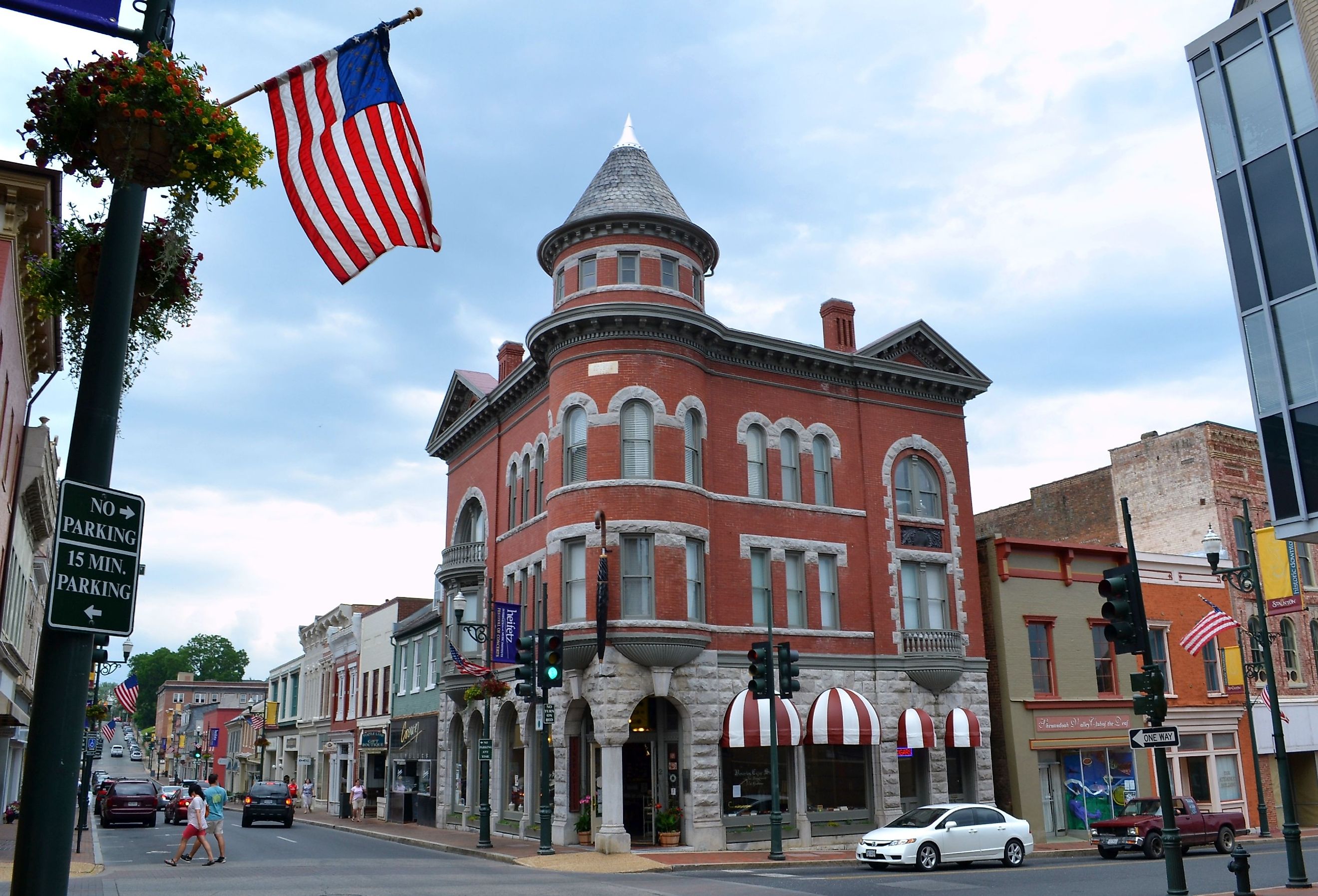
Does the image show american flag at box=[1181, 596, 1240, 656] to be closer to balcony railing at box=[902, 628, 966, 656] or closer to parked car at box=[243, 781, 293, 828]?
balcony railing at box=[902, 628, 966, 656]

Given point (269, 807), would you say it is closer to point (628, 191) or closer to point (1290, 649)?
point (628, 191)

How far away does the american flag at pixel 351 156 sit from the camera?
8555 millimetres

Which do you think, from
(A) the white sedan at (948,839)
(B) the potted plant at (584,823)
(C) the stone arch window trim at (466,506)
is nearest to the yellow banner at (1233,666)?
(A) the white sedan at (948,839)

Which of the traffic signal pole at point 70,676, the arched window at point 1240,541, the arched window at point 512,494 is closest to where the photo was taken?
the traffic signal pole at point 70,676

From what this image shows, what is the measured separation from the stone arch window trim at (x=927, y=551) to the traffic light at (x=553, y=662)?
12.7 metres

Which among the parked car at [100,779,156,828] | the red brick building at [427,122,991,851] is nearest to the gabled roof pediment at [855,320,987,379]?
the red brick building at [427,122,991,851]

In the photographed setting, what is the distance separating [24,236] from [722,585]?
20.2 metres

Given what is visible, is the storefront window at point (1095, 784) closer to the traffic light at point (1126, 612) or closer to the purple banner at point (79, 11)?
the traffic light at point (1126, 612)

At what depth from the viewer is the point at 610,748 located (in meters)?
28.0

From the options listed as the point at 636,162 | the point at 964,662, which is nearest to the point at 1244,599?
the point at 964,662

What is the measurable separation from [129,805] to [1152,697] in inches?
1538

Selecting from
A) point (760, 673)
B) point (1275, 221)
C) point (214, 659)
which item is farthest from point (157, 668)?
point (1275, 221)

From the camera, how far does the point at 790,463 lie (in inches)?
1323

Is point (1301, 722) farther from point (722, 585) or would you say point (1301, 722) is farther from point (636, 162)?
point (636, 162)
